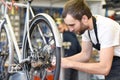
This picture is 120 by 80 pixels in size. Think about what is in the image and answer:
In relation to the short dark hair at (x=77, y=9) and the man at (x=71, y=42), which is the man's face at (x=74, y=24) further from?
the man at (x=71, y=42)

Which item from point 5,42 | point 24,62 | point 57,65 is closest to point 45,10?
point 5,42

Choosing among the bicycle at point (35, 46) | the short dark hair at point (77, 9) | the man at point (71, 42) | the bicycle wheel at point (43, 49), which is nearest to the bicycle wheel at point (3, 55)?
the bicycle at point (35, 46)

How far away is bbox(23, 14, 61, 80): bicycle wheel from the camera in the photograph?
175cm

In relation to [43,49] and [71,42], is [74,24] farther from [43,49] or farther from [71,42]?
[71,42]

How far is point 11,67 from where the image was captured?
2213 millimetres

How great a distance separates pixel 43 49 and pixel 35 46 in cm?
20

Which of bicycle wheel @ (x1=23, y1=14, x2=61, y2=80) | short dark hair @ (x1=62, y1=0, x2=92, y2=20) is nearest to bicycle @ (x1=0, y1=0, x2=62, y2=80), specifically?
bicycle wheel @ (x1=23, y1=14, x2=61, y2=80)

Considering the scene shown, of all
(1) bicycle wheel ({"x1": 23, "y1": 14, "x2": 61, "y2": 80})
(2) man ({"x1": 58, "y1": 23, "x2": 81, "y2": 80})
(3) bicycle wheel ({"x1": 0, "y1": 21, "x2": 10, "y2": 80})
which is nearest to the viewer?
(1) bicycle wheel ({"x1": 23, "y1": 14, "x2": 61, "y2": 80})

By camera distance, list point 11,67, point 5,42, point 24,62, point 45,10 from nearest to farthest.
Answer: point 24,62 < point 11,67 < point 5,42 < point 45,10

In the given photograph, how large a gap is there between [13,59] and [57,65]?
660 millimetres

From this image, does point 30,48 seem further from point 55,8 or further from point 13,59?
point 55,8

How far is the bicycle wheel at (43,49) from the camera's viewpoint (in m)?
1.75

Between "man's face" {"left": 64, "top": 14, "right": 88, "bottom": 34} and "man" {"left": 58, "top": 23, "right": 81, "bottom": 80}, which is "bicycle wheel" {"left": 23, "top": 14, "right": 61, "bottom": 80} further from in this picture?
"man" {"left": 58, "top": 23, "right": 81, "bottom": 80}

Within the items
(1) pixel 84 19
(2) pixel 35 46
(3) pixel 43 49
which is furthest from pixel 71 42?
(1) pixel 84 19
